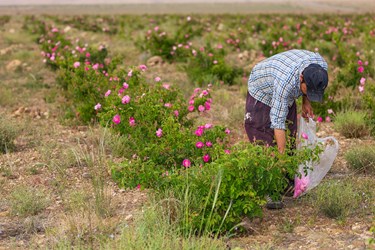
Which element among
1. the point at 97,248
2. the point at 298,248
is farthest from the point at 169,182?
the point at 298,248

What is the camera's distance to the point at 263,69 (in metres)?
5.22

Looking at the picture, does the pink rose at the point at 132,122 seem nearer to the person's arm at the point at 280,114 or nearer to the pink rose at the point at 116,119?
the pink rose at the point at 116,119

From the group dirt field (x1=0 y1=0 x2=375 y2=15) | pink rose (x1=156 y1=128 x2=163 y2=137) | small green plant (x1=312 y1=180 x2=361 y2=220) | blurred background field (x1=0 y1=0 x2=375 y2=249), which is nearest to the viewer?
blurred background field (x1=0 y1=0 x2=375 y2=249)

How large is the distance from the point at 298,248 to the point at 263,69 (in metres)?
1.55

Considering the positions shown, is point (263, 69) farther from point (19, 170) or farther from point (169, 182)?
point (19, 170)

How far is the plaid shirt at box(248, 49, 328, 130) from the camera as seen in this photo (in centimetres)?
489

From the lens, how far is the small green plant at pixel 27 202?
527cm

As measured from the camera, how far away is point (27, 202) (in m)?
5.29

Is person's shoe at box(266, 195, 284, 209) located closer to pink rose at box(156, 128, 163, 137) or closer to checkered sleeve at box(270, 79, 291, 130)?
checkered sleeve at box(270, 79, 291, 130)

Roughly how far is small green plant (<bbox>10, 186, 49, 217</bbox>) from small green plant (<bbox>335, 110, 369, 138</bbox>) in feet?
12.9

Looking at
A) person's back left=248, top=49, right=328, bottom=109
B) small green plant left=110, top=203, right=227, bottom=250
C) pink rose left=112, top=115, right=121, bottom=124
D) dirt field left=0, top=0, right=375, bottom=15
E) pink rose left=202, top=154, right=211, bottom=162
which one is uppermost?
person's back left=248, top=49, right=328, bottom=109

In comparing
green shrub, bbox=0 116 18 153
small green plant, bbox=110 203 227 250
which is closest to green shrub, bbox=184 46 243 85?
green shrub, bbox=0 116 18 153

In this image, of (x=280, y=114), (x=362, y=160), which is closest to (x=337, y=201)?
→ (x=280, y=114)

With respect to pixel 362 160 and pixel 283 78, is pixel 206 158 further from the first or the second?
pixel 362 160
